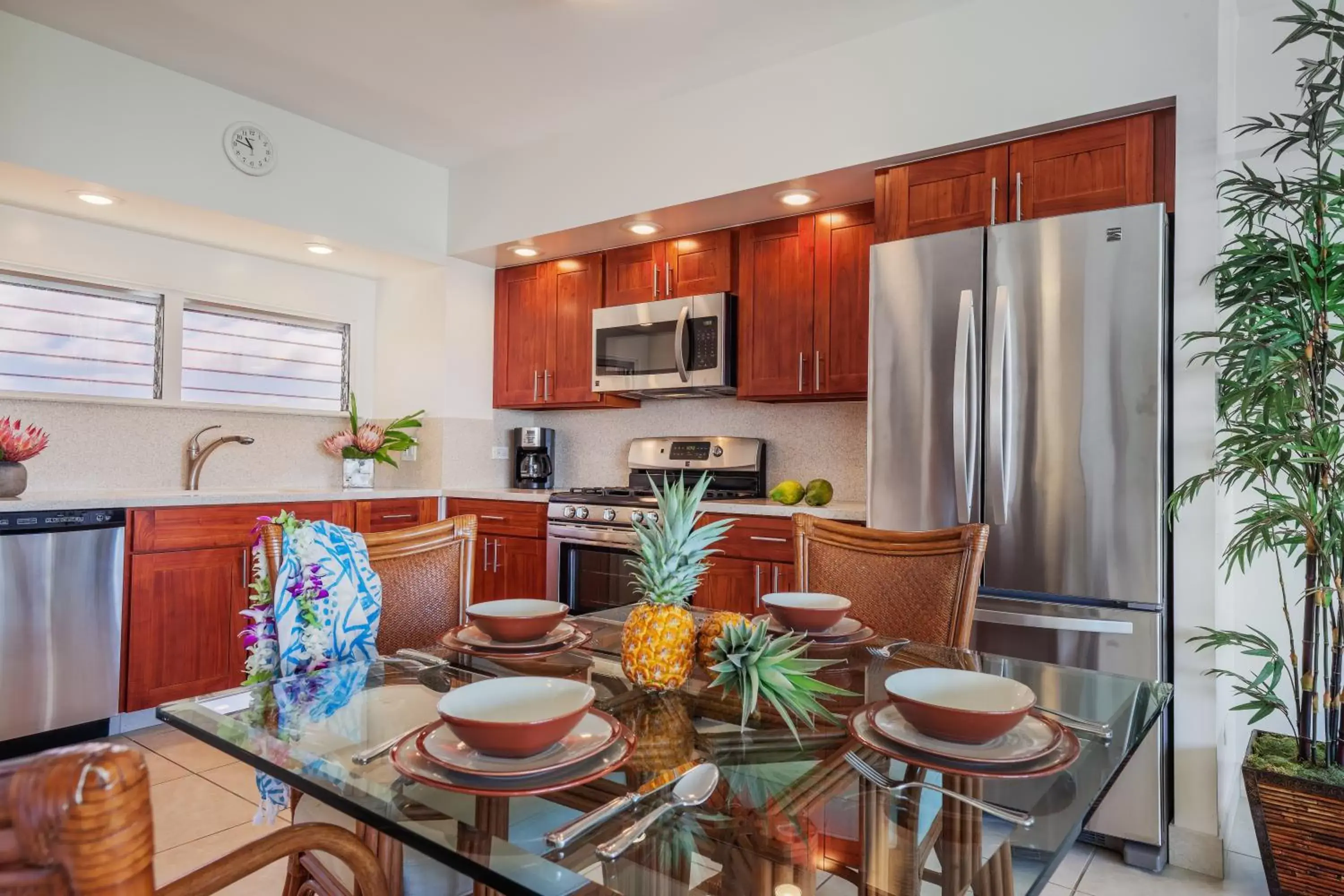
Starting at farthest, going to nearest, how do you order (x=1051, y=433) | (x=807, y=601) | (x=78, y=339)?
(x=78, y=339), (x=1051, y=433), (x=807, y=601)

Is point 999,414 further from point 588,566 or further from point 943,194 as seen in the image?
point 588,566

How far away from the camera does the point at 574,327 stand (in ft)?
13.9

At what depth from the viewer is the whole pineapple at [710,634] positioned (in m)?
1.34

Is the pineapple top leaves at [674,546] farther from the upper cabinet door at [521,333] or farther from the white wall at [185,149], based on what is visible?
the upper cabinet door at [521,333]

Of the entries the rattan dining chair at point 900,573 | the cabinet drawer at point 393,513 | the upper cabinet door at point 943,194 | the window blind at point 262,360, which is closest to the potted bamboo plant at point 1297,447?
the upper cabinet door at point 943,194

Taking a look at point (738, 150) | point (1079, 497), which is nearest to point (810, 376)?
point (738, 150)

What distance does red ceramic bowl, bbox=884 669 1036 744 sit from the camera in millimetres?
891

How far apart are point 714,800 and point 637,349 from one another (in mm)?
3220

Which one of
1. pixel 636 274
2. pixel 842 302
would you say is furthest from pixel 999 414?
pixel 636 274

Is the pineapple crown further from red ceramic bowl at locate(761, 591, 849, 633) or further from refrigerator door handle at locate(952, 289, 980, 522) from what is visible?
refrigerator door handle at locate(952, 289, 980, 522)

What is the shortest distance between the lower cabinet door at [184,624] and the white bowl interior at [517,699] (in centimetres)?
275

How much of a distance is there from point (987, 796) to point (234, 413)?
13.9 ft

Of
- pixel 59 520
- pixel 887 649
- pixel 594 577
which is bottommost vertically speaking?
pixel 594 577

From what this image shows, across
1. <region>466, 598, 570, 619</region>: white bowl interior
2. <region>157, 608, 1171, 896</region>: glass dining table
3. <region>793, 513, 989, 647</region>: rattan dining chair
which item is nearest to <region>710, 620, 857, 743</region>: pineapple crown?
<region>157, 608, 1171, 896</region>: glass dining table
